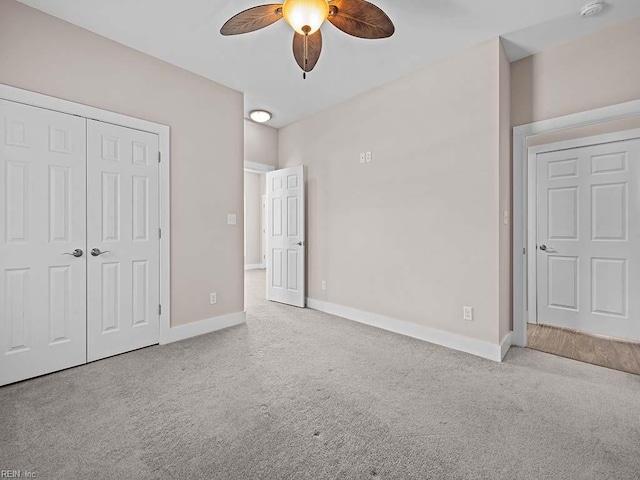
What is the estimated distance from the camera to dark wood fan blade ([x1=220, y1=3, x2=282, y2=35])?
74.3 inches

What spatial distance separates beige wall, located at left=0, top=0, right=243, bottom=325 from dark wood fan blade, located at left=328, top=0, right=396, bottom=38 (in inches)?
75.9

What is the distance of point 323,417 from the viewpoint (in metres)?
1.84

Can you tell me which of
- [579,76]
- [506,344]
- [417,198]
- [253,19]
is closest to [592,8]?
[579,76]

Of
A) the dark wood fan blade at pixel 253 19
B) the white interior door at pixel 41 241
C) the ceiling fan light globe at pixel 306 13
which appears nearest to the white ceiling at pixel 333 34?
the dark wood fan blade at pixel 253 19

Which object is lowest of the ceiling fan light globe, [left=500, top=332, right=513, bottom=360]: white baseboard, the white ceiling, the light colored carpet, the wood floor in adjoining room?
the light colored carpet

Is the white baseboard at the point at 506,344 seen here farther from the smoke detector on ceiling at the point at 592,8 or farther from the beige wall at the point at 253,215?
the beige wall at the point at 253,215

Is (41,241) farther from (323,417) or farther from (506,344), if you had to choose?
(506,344)

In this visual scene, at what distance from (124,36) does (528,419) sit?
4085mm

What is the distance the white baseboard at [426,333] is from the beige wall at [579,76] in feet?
6.91

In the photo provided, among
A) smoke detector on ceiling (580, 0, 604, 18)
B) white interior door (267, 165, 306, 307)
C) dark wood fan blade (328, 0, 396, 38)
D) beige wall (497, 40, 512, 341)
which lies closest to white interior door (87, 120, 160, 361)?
white interior door (267, 165, 306, 307)

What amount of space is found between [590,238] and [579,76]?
5.49 feet

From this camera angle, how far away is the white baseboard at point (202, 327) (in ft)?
10.1

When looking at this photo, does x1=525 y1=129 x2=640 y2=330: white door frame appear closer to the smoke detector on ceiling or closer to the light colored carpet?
the light colored carpet

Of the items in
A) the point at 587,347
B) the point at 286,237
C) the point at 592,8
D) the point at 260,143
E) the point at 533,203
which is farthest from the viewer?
the point at 260,143
